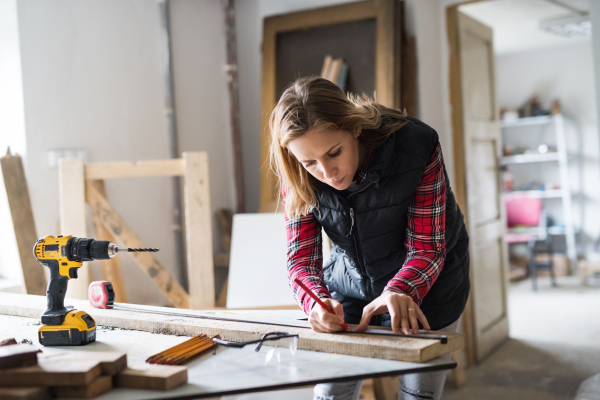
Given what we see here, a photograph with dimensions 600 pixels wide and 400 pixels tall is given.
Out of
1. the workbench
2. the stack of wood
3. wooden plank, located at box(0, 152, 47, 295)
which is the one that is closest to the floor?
the workbench

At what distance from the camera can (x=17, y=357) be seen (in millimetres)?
1034

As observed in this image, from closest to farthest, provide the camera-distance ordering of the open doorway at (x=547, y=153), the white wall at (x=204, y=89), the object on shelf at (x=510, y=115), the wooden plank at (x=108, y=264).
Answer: the wooden plank at (x=108, y=264), the white wall at (x=204, y=89), the open doorway at (x=547, y=153), the object on shelf at (x=510, y=115)

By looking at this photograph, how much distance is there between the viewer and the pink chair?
19.5 ft

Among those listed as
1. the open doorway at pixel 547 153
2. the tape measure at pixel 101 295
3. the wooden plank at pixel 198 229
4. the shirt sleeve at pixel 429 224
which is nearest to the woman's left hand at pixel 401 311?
the shirt sleeve at pixel 429 224

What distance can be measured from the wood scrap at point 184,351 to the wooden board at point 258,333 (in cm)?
→ 7

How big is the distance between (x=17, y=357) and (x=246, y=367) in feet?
1.48

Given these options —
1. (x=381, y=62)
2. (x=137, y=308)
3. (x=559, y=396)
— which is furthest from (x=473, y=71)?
(x=137, y=308)

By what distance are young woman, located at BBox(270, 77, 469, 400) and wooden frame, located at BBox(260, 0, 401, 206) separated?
1.28 metres

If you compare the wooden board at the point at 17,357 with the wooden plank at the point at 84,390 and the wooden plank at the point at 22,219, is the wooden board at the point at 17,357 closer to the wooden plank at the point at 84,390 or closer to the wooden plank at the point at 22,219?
the wooden plank at the point at 84,390

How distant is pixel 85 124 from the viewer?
265 centimetres

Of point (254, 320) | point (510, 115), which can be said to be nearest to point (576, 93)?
point (510, 115)

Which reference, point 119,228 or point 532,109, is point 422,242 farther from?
point 532,109

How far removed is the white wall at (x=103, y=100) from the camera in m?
2.45

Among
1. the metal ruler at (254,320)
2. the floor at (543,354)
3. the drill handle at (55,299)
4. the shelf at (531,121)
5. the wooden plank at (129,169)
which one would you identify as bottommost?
the floor at (543,354)
